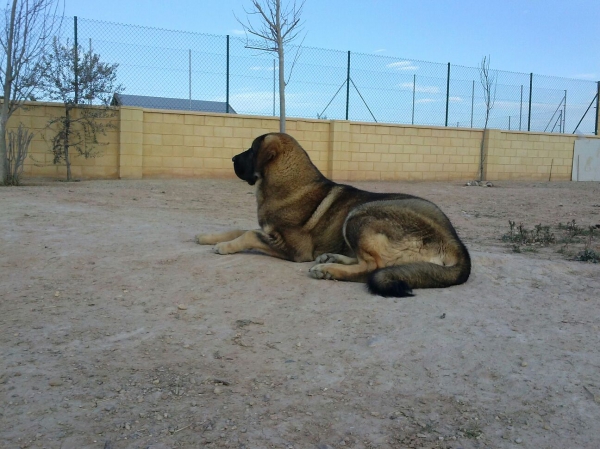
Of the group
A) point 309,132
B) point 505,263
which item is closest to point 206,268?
point 505,263

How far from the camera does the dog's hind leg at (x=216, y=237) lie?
5.74 meters

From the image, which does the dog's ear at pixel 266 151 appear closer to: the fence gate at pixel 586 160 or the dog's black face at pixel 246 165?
the dog's black face at pixel 246 165

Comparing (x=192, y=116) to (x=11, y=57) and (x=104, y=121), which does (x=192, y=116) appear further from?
(x=11, y=57)

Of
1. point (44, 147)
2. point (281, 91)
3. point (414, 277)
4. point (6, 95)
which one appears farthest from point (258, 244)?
point (281, 91)

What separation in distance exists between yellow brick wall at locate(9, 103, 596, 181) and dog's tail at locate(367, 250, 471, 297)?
11.6m

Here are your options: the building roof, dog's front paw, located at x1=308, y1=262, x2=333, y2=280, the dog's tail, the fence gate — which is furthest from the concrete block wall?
the fence gate

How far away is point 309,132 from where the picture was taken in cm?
1739

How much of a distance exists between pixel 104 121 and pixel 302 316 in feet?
39.4

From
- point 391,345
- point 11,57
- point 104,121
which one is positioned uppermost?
point 11,57

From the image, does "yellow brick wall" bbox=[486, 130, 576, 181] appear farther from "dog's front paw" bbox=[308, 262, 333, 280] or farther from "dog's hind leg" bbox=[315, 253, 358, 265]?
"dog's front paw" bbox=[308, 262, 333, 280]

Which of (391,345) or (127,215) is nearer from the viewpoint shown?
(391,345)

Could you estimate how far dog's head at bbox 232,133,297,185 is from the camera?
557cm

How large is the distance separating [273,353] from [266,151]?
271cm

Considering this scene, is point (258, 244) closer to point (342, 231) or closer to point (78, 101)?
point (342, 231)
